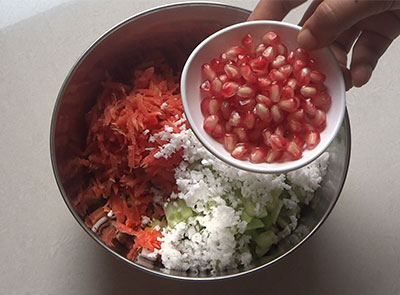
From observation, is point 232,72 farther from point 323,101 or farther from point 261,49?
point 323,101

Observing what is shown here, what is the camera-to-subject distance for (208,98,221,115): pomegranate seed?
117 cm

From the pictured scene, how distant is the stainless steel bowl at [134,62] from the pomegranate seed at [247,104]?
0.23 m

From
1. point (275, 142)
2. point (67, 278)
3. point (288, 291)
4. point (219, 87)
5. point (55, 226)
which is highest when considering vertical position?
point (219, 87)

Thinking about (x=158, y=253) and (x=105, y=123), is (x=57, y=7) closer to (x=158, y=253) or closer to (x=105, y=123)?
(x=105, y=123)

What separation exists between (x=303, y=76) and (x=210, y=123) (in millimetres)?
223

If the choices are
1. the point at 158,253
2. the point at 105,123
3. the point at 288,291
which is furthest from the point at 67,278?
the point at 288,291

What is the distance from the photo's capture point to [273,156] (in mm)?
1135

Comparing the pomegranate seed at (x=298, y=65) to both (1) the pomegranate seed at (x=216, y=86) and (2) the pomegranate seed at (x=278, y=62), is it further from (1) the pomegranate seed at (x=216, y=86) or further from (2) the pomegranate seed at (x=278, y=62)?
(1) the pomegranate seed at (x=216, y=86)

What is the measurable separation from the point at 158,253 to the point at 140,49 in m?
0.53

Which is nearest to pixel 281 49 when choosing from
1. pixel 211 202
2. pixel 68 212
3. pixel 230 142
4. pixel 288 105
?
pixel 288 105

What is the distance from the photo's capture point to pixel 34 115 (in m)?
1.48

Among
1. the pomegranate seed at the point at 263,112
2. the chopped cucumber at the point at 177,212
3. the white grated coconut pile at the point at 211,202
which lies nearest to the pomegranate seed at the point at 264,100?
the pomegranate seed at the point at 263,112

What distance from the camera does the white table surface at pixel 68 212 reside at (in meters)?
1.42

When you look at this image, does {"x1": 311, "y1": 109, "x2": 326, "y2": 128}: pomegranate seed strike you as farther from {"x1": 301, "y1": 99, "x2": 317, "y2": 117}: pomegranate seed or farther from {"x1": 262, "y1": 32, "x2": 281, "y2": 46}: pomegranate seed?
{"x1": 262, "y1": 32, "x2": 281, "y2": 46}: pomegranate seed
